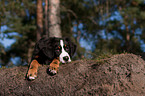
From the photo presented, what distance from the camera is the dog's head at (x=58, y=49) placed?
4539 millimetres

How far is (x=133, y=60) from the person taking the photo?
12.8ft

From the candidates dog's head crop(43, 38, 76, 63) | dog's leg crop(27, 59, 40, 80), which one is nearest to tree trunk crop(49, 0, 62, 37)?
dog's head crop(43, 38, 76, 63)

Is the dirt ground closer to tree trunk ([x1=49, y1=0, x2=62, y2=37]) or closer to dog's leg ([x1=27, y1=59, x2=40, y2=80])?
dog's leg ([x1=27, y1=59, x2=40, y2=80])

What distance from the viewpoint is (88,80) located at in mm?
3766

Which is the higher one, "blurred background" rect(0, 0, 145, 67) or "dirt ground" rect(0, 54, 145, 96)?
"dirt ground" rect(0, 54, 145, 96)

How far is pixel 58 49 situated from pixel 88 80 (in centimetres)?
136

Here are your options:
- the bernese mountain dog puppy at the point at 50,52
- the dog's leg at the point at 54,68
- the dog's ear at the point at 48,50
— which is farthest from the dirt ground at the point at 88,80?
the dog's ear at the point at 48,50

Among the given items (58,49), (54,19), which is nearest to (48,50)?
(58,49)

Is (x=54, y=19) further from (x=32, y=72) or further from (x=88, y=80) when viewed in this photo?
(x=88, y=80)

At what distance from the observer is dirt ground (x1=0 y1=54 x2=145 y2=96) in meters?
3.58

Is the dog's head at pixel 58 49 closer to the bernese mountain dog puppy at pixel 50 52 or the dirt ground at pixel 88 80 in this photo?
the bernese mountain dog puppy at pixel 50 52

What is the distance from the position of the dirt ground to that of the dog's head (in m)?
0.29

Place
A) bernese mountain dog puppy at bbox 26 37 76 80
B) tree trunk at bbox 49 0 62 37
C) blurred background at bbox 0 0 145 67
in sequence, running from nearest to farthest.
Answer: bernese mountain dog puppy at bbox 26 37 76 80 < tree trunk at bbox 49 0 62 37 < blurred background at bbox 0 0 145 67

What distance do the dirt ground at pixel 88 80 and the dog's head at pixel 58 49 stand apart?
0.29 meters
